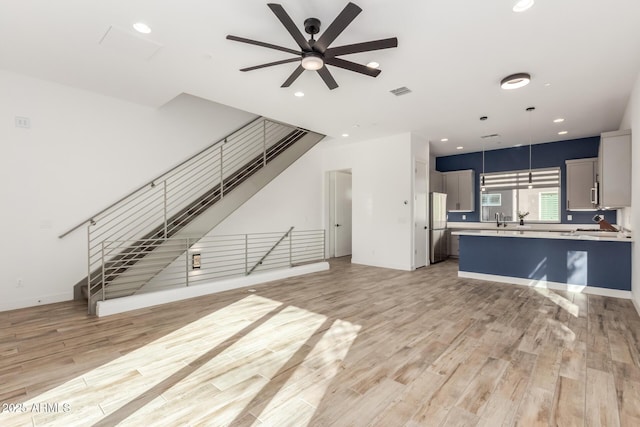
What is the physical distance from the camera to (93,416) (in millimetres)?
1888

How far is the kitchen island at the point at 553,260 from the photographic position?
15.3 feet

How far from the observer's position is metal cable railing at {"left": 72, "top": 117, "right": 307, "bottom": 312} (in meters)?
4.70

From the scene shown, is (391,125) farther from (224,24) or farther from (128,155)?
(128,155)

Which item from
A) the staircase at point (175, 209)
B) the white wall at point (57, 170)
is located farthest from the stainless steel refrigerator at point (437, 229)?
the white wall at point (57, 170)

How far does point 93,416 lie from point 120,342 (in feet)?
4.06

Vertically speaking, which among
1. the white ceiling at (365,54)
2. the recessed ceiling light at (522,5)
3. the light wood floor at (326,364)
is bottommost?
the light wood floor at (326,364)

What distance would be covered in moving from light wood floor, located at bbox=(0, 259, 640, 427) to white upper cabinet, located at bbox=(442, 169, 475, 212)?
4.72 metres

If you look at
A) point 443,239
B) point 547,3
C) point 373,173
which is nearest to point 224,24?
point 547,3

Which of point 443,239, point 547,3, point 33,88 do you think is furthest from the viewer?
point 443,239

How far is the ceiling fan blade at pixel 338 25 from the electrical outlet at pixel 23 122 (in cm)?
436

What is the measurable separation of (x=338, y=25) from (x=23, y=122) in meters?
4.68

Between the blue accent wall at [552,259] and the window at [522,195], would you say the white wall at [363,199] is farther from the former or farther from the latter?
the window at [522,195]

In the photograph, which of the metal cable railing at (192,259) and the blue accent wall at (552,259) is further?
the blue accent wall at (552,259)

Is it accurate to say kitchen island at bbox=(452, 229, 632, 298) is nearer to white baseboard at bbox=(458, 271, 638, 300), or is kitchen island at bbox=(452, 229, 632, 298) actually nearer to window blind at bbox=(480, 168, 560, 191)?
white baseboard at bbox=(458, 271, 638, 300)
